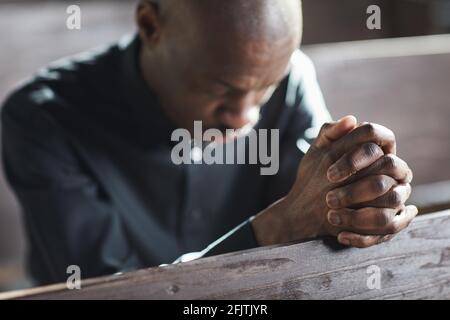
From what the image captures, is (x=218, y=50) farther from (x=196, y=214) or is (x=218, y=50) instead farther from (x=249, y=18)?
(x=196, y=214)

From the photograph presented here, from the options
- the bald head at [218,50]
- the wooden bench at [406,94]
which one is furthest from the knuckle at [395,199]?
the wooden bench at [406,94]

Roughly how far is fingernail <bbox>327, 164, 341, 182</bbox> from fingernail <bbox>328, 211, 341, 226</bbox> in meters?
0.04

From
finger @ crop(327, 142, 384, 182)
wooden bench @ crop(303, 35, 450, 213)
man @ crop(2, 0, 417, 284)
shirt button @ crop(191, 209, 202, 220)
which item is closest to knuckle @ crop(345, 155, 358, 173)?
finger @ crop(327, 142, 384, 182)

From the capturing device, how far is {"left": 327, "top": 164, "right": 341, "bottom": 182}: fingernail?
664mm

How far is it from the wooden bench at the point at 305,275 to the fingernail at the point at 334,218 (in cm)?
2

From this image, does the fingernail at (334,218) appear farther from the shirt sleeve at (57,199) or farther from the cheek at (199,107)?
the shirt sleeve at (57,199)

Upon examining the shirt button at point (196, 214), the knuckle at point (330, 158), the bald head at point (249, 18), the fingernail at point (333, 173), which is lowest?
the shirt button at point (196, 214)

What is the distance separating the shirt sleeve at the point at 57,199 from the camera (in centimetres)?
109

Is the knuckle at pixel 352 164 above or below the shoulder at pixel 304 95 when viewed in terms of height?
below

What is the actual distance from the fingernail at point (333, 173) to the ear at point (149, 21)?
1.69 ft

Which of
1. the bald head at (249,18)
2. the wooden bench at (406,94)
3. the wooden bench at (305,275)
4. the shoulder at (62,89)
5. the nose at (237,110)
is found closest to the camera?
the wooden bench at (305,275)

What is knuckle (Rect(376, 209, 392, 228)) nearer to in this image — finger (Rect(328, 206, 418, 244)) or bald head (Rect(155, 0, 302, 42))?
finger (Rect(328, 206, 418, 244))

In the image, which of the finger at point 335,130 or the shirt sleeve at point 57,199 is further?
the shirt sleeve at point 57,199

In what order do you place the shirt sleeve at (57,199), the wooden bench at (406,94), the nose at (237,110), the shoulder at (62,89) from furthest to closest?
the wooden bench at (406,94), the shoulder at (62,89), the shirt sleeve at (57,199), the nose at (237,110)
